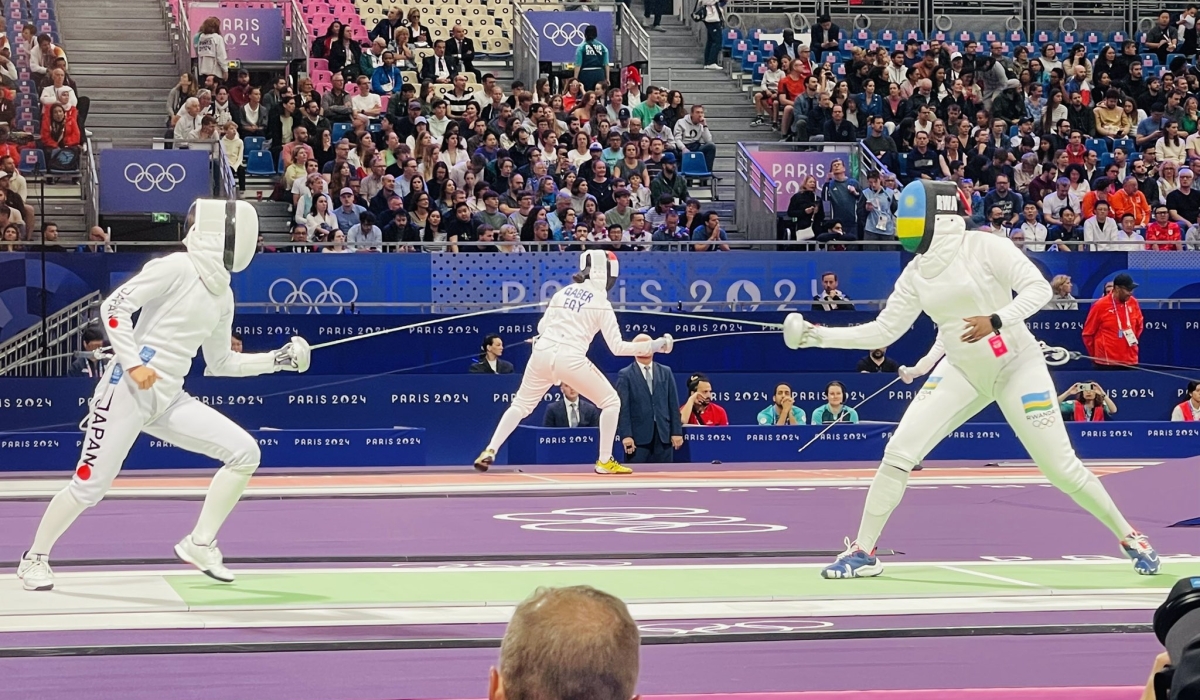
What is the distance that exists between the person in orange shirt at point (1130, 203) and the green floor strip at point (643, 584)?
10.7 m

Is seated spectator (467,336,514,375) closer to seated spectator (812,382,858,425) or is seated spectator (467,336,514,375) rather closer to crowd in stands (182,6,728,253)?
crowd in stands (182,6,728,253)

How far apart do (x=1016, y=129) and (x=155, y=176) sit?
10.3 metres

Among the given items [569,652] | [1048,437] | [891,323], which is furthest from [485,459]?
[569,652]

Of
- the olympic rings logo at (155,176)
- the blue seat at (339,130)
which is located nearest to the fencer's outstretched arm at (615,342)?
the olympic rings logo at (155,176)

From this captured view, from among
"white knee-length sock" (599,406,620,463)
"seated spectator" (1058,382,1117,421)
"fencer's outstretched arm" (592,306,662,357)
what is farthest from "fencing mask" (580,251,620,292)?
"seated spectator" (1058,382,1117,421)

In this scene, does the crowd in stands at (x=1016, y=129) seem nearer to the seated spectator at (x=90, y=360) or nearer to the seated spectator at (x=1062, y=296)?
the seated spectator at (x=1062, y=296)

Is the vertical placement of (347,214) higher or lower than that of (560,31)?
lower

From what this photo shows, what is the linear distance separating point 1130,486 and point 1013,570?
307 centimetres

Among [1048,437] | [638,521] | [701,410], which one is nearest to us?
[1048,437]

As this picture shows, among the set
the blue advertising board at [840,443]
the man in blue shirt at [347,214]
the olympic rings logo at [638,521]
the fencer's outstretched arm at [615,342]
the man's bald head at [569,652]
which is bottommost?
the blue advertising board at [840,443]

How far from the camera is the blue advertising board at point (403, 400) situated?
1348cm

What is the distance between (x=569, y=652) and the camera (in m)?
2.18

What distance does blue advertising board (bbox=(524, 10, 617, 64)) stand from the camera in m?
20.5

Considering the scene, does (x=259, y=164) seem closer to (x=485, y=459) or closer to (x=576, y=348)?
(x=485, y=459)
